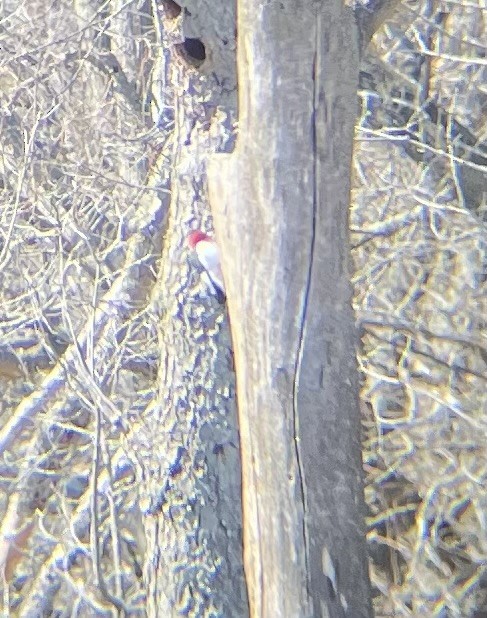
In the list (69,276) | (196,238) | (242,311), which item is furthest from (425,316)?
(242,311)

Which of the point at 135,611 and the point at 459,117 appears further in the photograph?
the point at 459,117

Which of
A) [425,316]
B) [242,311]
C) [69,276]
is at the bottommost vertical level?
[425,316]

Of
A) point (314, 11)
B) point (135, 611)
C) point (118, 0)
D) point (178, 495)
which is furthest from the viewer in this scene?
point (118, 0)

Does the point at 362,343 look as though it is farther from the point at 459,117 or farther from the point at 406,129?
the point at 459,117

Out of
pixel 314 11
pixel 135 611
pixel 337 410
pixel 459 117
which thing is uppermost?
pixel 314 11

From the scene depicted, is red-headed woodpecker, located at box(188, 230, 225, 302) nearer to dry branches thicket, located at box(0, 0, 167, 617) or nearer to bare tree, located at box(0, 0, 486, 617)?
bare tree, located at box(0, 0, 486, 617)

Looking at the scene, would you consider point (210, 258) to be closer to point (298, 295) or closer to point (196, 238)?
point (196, 238)

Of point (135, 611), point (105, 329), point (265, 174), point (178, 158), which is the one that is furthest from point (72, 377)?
point (265, 174)
